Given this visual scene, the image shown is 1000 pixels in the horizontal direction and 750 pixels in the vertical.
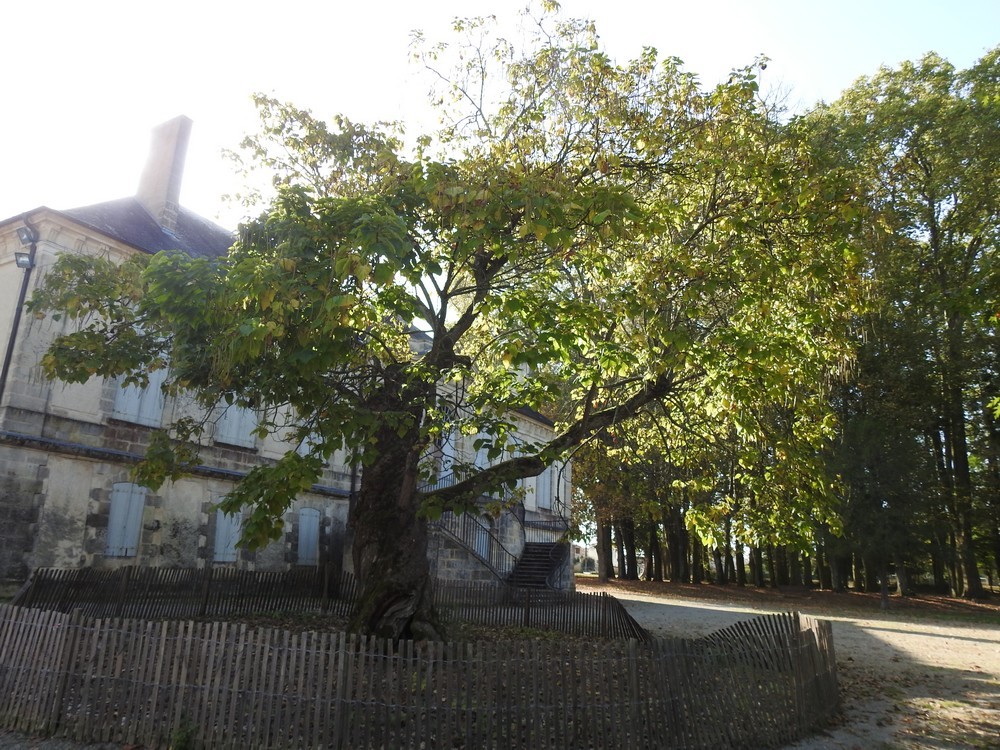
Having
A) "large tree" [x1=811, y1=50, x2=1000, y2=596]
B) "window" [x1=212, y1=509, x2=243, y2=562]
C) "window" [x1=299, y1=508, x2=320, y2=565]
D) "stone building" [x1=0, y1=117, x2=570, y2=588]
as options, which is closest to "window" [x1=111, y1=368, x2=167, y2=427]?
"stone building" [x1=0, y1=117, x2=570, y2=588]

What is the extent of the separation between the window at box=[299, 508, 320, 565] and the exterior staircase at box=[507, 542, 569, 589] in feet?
19.7

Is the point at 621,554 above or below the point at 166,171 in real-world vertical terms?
below

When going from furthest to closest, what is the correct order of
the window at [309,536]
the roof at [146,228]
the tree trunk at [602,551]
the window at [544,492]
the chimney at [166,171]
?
the tree trunk at [602,551]
the window at [544,492]
the window at [309,536]
the chimney at [166,171]
the roof at [146,228]

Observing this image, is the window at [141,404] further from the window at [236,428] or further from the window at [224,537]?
the window at [224,537]

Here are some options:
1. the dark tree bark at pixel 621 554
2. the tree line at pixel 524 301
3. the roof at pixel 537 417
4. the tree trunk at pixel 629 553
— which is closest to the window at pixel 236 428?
the tree line at pixel 524 301

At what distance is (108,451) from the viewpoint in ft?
45.8

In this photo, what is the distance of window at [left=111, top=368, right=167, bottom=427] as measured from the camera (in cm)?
1441

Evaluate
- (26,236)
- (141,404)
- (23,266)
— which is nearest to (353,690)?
(141,404)

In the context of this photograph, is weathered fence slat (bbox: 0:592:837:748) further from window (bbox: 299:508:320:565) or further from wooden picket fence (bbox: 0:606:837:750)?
window (bbox: 299:508:320:565)

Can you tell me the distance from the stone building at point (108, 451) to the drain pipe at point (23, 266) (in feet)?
0.09

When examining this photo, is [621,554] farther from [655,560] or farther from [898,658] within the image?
[898,658]

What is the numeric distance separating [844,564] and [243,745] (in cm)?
3644

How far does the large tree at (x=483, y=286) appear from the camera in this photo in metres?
6.43

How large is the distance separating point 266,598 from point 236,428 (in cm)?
475
